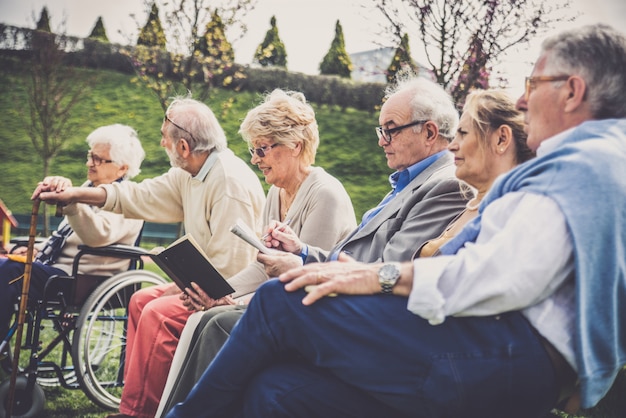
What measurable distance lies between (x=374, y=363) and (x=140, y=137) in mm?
17341

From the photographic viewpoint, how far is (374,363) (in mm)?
1685

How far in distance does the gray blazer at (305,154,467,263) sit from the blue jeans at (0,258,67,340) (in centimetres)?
224

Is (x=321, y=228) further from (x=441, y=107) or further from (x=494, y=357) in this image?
(x=494, y=357)

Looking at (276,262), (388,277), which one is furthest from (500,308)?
(276,262)

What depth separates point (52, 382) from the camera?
456 cm

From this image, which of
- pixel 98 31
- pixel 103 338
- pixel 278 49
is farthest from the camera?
pixel 98 31

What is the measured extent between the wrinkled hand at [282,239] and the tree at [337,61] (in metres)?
18.1

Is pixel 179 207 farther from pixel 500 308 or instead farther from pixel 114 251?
pixel 500 308

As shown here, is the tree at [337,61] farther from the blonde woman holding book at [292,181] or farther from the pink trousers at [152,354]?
the pink trousers at [152,354]

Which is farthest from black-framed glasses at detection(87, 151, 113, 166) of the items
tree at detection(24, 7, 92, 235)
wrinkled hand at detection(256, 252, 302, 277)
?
tree at detection(24, 7, 92, 235)

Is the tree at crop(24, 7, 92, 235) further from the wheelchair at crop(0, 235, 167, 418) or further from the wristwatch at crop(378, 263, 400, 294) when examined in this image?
the wristwatch at crop(378, 263, 400, 294)

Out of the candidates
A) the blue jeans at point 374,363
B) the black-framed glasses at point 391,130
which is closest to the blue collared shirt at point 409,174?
the black-framed glasses at point 391,130

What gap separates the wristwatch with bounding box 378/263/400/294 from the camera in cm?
169

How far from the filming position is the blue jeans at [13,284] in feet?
13.9
